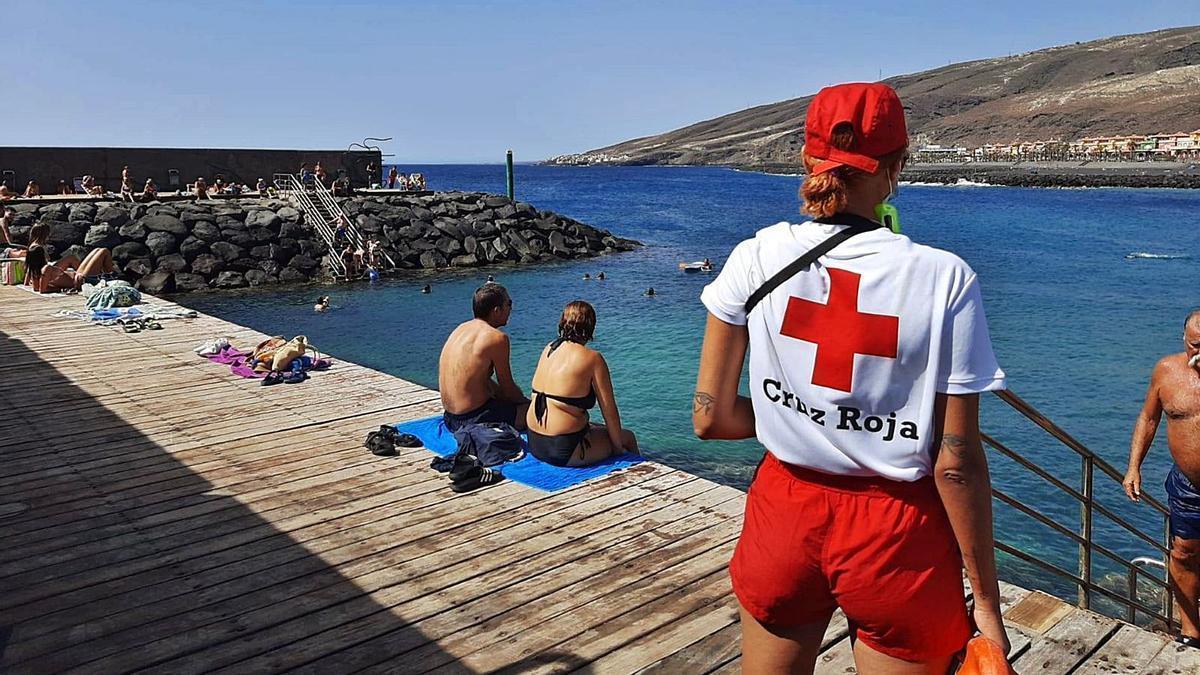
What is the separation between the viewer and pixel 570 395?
18.3ft

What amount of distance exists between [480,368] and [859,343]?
468cm

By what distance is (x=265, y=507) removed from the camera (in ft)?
16.8

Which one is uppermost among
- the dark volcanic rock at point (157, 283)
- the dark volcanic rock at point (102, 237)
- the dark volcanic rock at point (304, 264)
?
the dark volcanic rock at point (102, 237)

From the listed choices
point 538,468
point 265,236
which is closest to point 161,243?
point 265,236

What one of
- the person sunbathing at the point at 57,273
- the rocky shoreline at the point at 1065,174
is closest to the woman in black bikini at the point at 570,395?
the person sunbathing at the point at 57,273

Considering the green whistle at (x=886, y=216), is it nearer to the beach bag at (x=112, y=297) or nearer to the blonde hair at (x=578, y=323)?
the blonde hair at (x=578, y=323)

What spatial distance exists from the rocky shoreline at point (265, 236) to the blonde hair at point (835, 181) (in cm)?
2473

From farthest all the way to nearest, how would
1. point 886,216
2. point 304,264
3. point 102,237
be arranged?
point 304,264
point 102,237
point 886,216

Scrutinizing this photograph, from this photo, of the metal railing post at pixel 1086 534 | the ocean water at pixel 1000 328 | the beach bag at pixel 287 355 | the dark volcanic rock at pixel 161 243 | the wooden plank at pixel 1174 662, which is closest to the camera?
the wooden plank at pixel 1174 662

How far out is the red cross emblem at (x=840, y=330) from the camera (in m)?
1.67

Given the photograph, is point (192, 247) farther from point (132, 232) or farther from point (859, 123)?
point (859, 123)

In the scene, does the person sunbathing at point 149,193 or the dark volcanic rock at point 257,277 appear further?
the person sunbathing at point 149,193

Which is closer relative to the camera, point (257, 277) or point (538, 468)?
point (538, 468)

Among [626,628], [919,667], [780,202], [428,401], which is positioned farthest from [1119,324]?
[780,202]
